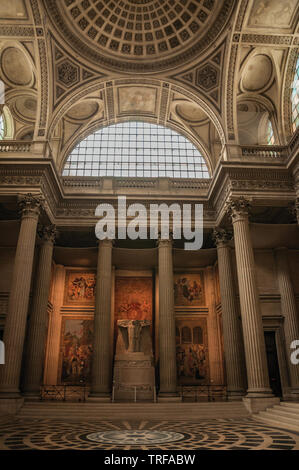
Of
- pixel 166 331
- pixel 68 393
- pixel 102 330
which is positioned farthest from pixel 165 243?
pixel 68 393

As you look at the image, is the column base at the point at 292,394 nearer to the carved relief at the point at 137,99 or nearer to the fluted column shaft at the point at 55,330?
the fluted column shaft at the point at 55,330

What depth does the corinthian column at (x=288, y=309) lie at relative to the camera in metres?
14.7

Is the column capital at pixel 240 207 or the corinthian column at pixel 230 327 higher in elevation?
the column capital at pixel 240 207

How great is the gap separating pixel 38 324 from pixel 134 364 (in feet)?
14.4

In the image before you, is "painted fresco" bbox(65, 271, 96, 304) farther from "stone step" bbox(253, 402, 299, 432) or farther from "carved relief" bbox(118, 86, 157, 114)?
"stone step" bbox(253, 402, 299, 432)

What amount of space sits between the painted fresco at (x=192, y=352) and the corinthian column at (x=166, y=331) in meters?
3.60

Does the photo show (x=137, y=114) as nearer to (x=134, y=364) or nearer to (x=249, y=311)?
(x=249, y=311)

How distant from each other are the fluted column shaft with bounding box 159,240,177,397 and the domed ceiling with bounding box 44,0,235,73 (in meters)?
8.76

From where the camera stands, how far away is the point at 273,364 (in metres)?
15.2

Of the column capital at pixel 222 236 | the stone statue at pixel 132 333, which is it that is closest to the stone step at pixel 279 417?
the stone statue at pixel 132 333

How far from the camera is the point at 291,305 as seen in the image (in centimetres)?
1566

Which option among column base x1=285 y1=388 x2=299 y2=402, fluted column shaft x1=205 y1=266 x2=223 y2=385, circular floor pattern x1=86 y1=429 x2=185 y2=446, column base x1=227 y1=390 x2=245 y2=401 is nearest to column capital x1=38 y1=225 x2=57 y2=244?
fluted column shaft x1=205 y1=266 x2=223 y2=385

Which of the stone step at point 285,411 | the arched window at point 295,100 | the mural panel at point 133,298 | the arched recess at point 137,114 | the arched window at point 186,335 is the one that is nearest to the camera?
the stone step at point 285,411

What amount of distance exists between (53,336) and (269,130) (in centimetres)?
1524
